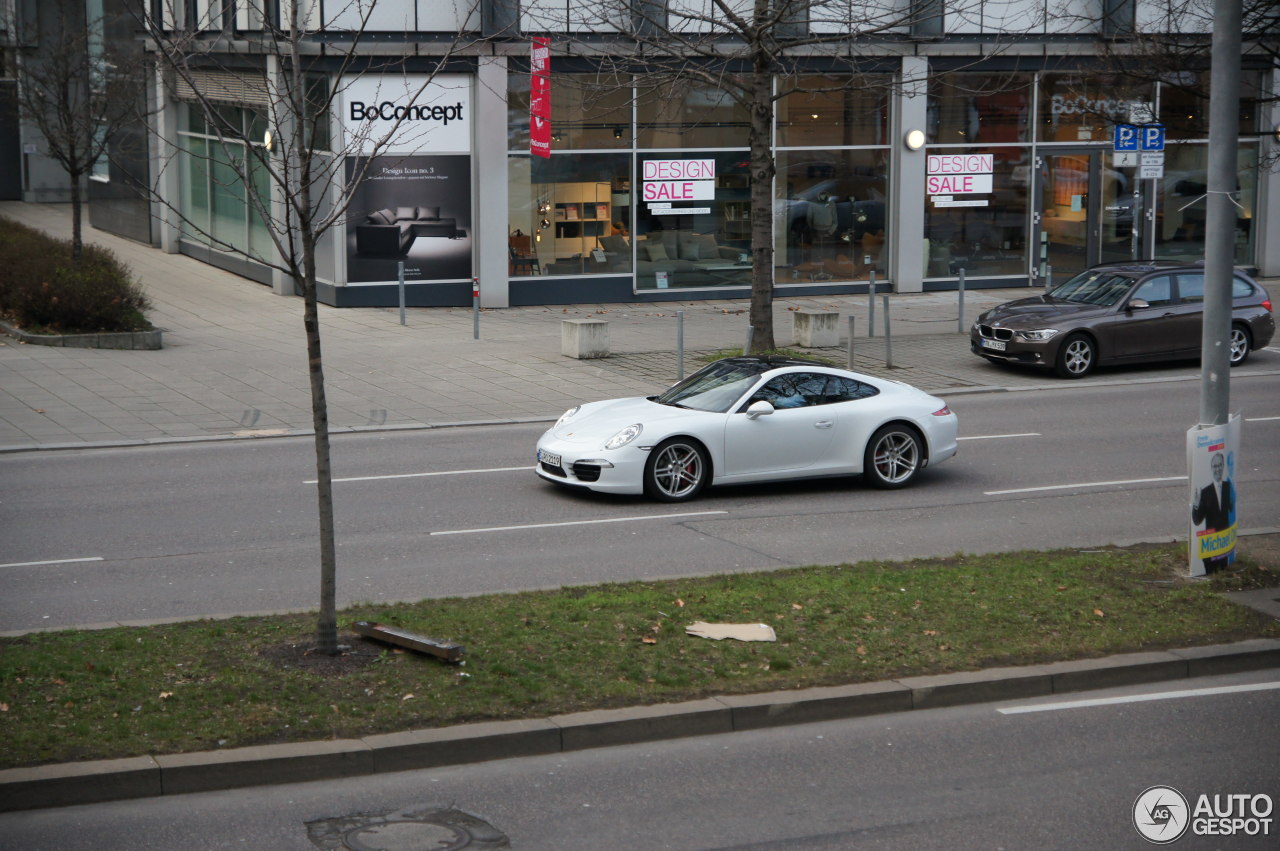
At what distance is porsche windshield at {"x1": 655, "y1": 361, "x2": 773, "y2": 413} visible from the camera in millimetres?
14320

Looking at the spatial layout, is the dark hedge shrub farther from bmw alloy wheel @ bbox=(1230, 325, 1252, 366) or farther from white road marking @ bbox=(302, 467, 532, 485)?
bmw alloy wheel @ bbox=(1230, 325, 1252, 366)

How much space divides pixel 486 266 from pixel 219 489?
1481 centimetres

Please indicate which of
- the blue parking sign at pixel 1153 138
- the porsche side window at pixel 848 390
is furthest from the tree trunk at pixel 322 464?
the blue parking sign at pixel 1153 138

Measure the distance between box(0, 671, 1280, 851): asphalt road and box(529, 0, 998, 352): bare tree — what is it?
13035mm

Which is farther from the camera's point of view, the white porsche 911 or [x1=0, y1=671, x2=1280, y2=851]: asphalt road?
the white porsche 911

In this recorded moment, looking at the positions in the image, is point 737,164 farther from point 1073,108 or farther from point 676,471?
point 676,471

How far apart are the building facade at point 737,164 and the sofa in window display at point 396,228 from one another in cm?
4

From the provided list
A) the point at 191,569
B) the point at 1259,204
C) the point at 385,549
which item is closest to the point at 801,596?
the point at 385,549

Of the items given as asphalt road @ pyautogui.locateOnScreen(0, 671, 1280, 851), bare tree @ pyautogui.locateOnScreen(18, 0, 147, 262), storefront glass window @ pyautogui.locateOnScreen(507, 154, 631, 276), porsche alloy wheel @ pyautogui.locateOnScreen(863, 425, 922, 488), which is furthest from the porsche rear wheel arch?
storefront glass window @ pyautogui.locateOnScreen(507, 154, 631, 276)

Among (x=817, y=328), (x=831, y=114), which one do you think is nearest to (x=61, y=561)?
(x=817, y=328)

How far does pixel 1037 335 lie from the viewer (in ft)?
71.6

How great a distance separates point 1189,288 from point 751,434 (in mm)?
11314

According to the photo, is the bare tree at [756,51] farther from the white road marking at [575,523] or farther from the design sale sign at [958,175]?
the white road marking at [575,523]

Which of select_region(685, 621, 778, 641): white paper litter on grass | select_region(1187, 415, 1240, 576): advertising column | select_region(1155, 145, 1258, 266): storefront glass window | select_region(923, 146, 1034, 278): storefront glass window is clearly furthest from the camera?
select_region(1155, 145, 1258, 266): storefront glass window
